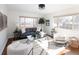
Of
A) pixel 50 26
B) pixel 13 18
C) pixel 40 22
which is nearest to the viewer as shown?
pixel 40 22

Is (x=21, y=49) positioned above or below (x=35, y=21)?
below

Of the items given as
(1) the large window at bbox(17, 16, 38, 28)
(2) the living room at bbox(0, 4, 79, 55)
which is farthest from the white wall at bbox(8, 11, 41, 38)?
(1) the large window at bbox(17, 16, 38, 28)

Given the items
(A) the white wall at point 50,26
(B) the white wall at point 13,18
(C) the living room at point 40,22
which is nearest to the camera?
(C) the living room at point 40,22

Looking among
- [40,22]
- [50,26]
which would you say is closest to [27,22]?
[40,22]

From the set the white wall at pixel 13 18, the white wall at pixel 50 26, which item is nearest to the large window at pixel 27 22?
the white wall at pixel 13 18

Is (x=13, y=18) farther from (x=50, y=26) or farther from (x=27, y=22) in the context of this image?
(x=50, y=26)

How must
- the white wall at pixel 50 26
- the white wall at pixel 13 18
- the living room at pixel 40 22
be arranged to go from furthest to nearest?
the white wall at pixel 50 26 → the white wall at pixel 13 18 → the living room at pixel 40 22

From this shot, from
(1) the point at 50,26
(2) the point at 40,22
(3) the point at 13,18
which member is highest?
(3) the point at 13,18

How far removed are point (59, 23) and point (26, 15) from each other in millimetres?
1628

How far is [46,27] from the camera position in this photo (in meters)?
3.90

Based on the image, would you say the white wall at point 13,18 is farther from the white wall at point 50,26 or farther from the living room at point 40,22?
Result: the white wall at point 50,26

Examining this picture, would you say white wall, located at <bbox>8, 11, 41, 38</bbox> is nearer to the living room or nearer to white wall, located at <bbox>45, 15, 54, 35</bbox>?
the living room
